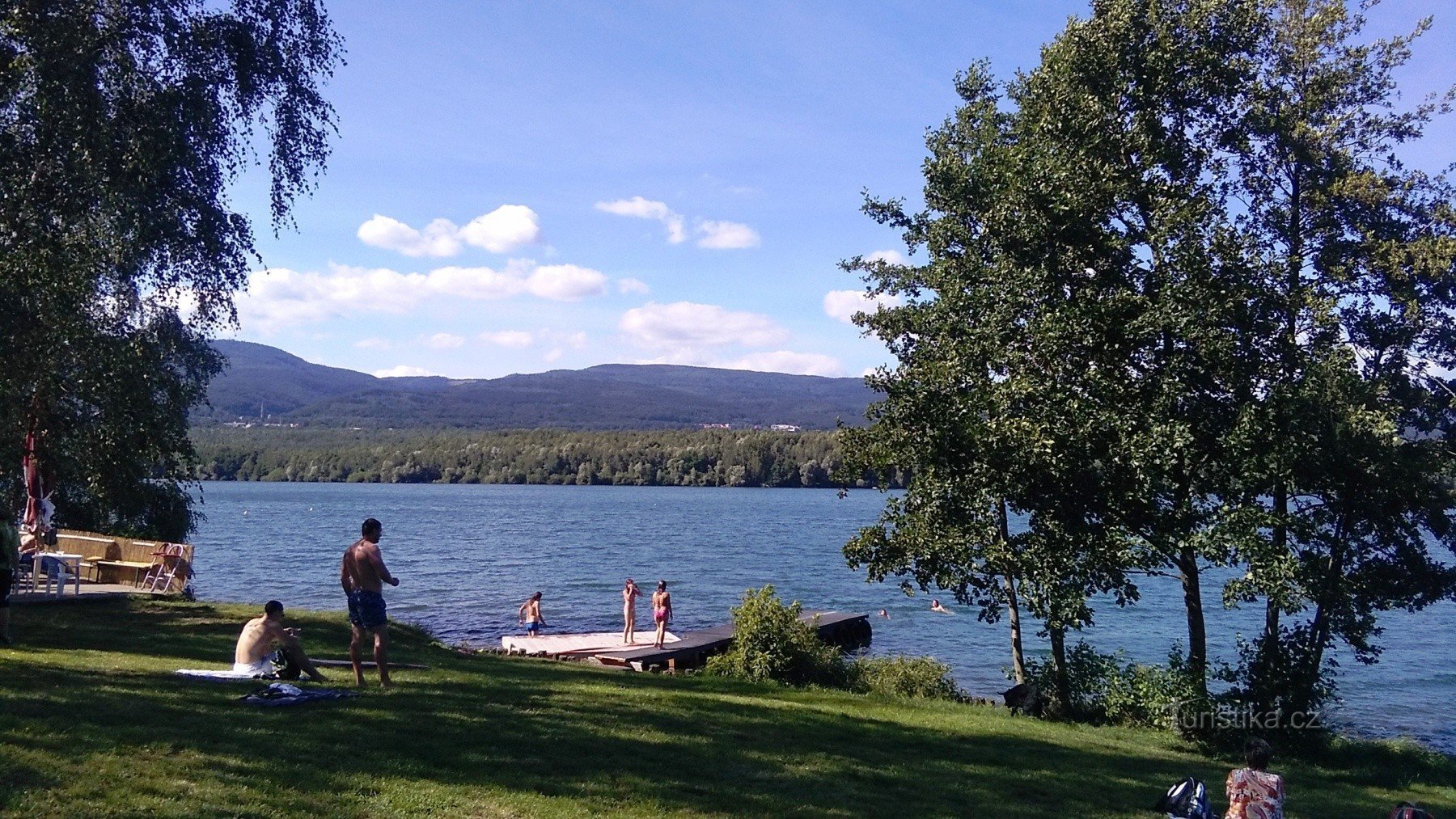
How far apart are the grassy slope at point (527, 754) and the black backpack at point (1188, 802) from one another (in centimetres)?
89

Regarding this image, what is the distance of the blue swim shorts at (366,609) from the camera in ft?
35.7

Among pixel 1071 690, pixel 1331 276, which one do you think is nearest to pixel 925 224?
pixel 1331 276

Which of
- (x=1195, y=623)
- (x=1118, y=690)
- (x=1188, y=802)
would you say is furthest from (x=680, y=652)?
(x=1188, y=802)

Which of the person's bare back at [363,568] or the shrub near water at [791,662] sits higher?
the person's bare back at [363,568]

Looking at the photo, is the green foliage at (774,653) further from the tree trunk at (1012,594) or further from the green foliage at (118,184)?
the green foliage at (118,184)

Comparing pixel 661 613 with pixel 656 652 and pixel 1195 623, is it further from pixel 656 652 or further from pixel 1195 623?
pixel 1195 623

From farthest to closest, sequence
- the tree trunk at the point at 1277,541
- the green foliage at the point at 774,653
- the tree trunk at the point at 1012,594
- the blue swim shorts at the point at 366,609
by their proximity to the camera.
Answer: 1. the green foliage at the point at 774,653
2. the tree trunk at the point at 1012,594
3. the tree trunk at the point at 1277,541
4. the blue swim shorts at the point at 366,609

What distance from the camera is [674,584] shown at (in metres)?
47.8

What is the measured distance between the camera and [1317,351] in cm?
1507

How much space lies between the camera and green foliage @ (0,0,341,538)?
12.1 m

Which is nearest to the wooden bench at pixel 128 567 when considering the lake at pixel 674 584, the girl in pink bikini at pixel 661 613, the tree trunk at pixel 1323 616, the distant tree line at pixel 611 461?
the lake at pixel 674 584

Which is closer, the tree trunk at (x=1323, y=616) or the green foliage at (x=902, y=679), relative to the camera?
the tree trunk at (x=1323, y=616)

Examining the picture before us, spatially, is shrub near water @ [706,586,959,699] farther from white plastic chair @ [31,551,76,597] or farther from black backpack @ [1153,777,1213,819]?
white plastic chair @ [31,551,76,597]

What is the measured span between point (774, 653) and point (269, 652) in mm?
9924
